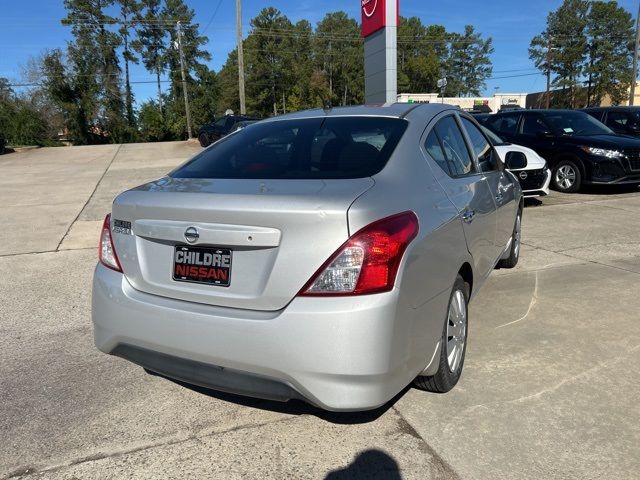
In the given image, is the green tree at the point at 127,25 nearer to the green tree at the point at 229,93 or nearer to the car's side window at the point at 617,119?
the green tree at the point at 229,93

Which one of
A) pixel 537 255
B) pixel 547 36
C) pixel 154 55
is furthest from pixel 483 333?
pixel 547 36

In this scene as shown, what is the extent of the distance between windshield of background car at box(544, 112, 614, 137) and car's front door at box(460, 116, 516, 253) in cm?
674

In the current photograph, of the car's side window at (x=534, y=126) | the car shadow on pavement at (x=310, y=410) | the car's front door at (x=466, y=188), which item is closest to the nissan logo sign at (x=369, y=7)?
the car's side window at (x=534, y=126)

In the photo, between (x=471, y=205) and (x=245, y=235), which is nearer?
(x=245, y=235)

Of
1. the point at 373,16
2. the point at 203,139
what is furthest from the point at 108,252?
the point at 203,139

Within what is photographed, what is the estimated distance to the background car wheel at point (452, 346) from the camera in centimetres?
283

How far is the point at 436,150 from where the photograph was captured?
3164 mm

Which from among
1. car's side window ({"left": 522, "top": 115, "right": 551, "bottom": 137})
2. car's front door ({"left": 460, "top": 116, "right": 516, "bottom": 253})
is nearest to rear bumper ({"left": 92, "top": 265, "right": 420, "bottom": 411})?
car's front door ({"left": 460, "top": 116, "right": 516, "bottom": 253})

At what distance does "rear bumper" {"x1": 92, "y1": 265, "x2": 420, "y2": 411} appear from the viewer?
2.14 m

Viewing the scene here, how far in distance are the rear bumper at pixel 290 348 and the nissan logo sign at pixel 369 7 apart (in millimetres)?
12677

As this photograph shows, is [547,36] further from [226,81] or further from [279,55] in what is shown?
[226,81]

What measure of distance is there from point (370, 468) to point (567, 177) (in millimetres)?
9492

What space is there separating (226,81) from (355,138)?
75.5 metres

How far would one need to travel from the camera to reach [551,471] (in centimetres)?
238
